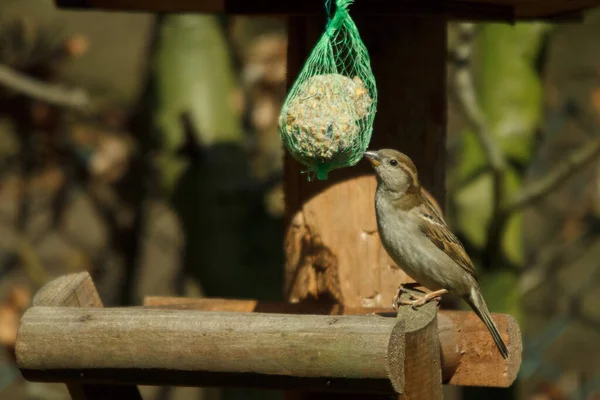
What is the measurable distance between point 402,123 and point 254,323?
1308 millimetres

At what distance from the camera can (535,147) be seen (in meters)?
5.99

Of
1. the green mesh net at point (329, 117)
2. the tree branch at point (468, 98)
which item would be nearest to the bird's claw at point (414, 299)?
the green mesh net at point (329, 117)

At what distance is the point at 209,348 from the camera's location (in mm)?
2936

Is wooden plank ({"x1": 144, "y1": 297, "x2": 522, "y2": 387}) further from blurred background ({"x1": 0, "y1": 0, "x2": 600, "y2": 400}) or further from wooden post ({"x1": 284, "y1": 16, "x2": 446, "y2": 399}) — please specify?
blurred background ({"x1": 0, "y1": 0, "x2": 600, "y2": 400})

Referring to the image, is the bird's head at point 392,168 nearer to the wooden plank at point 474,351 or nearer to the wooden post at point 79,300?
the wooden plank at point 474,351

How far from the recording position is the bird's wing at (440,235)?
12.8 feet

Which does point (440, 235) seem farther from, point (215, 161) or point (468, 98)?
point (215, 161)

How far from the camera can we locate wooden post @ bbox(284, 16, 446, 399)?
3.92 metres

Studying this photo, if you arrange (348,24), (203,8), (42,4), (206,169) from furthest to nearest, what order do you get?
(42,4) → (206,169) → (203,8) → (348,24)

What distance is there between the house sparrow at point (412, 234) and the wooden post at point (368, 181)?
0.52ft

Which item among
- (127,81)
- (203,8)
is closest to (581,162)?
(203,8)

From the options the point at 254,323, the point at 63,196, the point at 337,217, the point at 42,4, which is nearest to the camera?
the point at 254,323

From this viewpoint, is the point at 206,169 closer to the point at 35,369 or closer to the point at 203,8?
the point at 203,8

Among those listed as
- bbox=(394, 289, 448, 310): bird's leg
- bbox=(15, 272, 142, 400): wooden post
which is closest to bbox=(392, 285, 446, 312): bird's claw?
bbox=(394, 289, 448, 310): bird's leg
